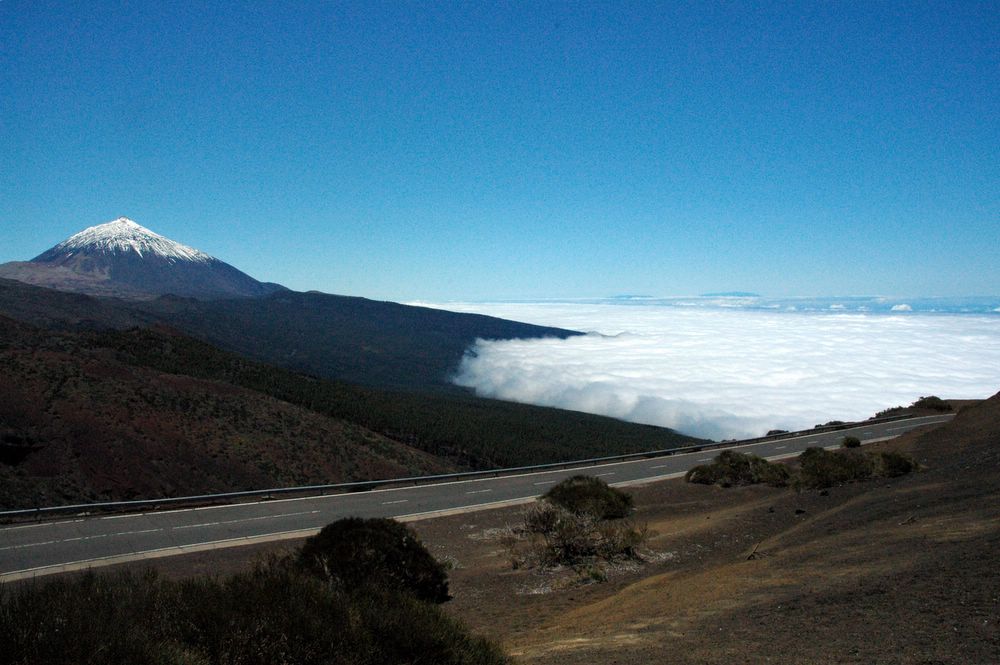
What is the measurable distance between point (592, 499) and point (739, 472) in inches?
275

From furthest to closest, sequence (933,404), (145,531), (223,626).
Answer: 1. (933,404)
2. (145,531)
3. (223,626)

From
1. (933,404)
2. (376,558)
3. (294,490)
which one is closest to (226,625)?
(376,558)

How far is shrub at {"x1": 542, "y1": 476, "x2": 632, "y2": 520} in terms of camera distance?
15.0m

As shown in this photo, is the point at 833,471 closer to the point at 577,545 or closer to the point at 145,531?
the point at 577,545

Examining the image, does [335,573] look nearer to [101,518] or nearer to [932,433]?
[101,518]

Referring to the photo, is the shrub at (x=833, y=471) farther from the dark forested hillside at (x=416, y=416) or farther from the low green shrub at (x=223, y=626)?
the dark forested hillside at (x=416, y=416)

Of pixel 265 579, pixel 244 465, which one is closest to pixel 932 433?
pixel 265 579

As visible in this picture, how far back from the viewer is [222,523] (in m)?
16.8

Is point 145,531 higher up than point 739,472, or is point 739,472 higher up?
point 739,472

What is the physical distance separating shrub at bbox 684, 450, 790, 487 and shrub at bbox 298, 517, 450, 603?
12.7m

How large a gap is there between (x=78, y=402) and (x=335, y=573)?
84.7 feet

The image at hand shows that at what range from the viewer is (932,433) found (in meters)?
25.0

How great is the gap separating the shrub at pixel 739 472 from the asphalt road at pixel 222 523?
321cm

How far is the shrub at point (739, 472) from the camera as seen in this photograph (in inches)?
741
